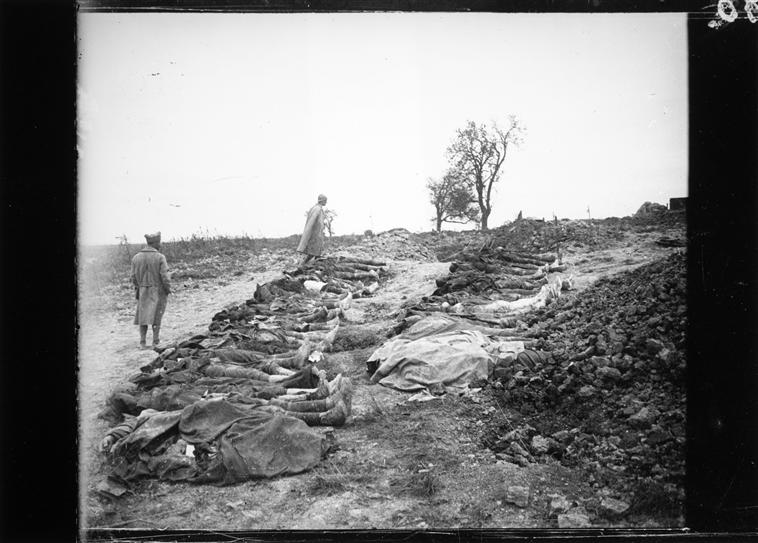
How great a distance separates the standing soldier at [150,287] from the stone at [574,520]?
4394mm

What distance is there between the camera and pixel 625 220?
6285 mm

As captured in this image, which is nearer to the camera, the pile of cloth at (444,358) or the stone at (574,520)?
the stone at (574,520)

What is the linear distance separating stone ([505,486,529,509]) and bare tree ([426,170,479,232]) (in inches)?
121

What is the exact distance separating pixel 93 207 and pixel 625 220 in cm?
578

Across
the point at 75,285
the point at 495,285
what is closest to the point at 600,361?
the point at 495,285

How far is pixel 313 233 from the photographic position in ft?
23.6

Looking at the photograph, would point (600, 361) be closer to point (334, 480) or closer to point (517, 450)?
point (517, 450)

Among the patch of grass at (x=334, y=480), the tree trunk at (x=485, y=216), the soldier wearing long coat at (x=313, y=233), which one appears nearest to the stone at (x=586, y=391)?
the patch of grass at (x=334, y=480)

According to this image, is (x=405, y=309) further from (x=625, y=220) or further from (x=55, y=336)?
(x=55, y=336)

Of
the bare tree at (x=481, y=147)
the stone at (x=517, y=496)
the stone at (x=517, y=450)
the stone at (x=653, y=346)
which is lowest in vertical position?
the stone at (x=517, y=496)

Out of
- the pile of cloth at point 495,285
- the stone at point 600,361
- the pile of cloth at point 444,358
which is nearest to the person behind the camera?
the stone at point 600,361

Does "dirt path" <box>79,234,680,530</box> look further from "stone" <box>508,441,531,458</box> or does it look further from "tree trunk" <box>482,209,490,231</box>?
"tree trunk" <box>482,209,490,231</box>

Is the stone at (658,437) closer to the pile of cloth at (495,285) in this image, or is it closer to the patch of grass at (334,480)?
the pile of cloth at (495,285)

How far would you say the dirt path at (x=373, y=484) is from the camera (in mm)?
4145
